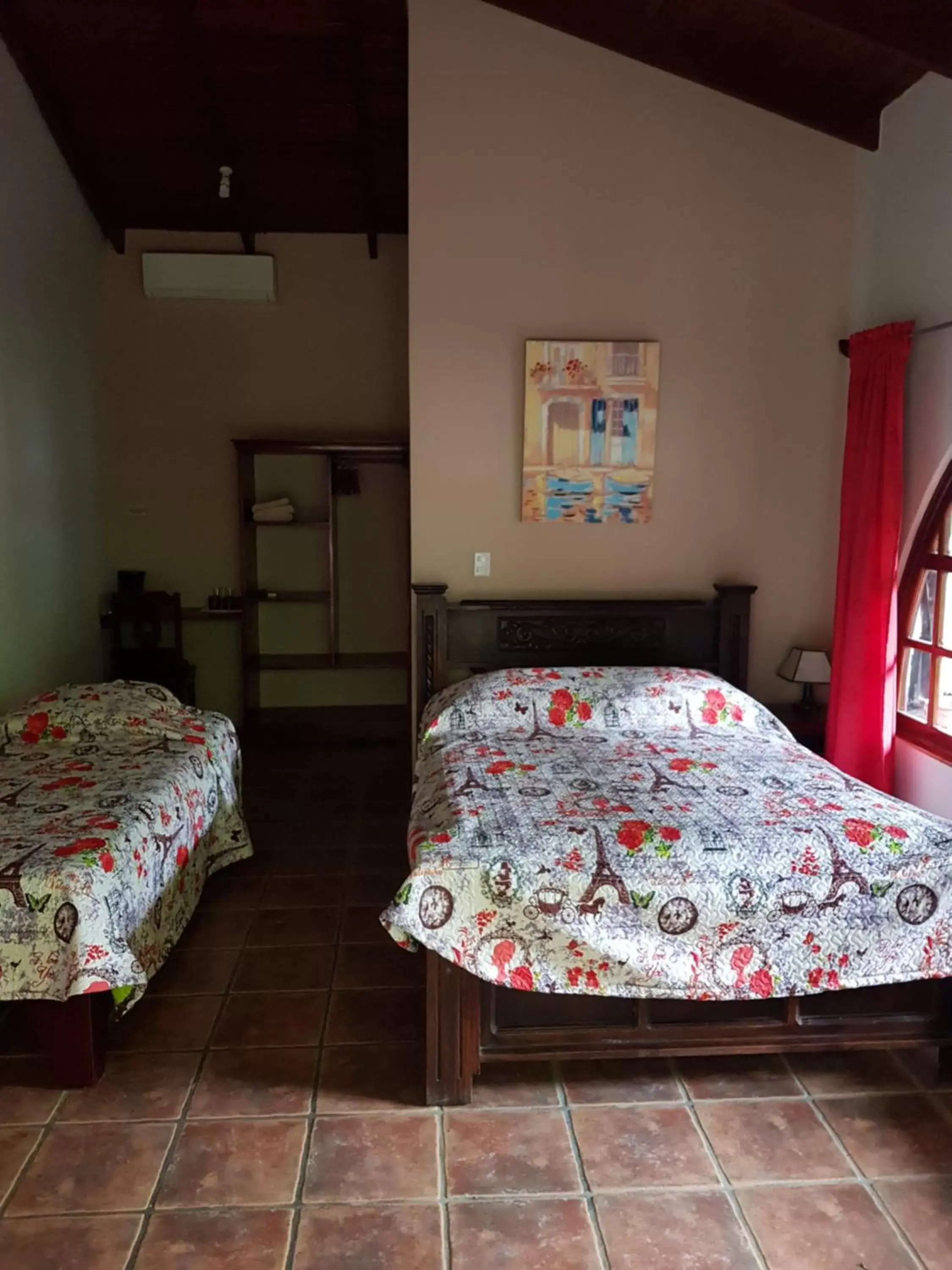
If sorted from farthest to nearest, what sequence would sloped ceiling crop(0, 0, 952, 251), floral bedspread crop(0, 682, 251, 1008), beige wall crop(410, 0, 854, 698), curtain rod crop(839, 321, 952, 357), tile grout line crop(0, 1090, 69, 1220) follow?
beige wall crop(410, 0, 854, 698) < sloped ceiling crop(0, 0, 952, 251) < curtain rod crop(839, 321, 952, 357) < floral bedspread crop(0, 682, 251, 1008) < tile grout line crop(0, 1090, 69, 1220)

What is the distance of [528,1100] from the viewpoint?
215cm

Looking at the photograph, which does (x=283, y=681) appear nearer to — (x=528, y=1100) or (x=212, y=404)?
(x=212, y=404)

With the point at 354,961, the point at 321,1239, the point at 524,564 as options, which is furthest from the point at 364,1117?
the point at 524,564

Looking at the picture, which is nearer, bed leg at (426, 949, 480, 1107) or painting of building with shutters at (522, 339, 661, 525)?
bed leg at (426, 949, 480, 1107)

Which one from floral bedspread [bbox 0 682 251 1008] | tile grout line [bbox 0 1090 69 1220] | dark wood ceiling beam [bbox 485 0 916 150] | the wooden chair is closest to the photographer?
tile grout line [bbox 0 1090 69 1220]

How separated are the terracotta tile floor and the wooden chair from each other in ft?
8.17

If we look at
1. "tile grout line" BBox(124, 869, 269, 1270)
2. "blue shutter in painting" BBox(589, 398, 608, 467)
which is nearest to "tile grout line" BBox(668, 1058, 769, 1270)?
"tile grout line" BBox(124, 869, 269, 1270)

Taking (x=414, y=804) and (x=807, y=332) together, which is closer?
(x=414, y=804)

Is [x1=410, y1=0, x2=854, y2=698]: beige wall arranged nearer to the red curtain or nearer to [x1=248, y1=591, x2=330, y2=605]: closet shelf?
the red curtain

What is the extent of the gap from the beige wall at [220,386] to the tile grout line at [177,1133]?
304cm

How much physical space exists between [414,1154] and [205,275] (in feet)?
15.0

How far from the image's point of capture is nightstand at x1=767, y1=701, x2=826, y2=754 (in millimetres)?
3791

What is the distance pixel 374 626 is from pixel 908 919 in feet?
12.5

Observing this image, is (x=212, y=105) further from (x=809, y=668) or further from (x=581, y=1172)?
(x=581, y=1172)
